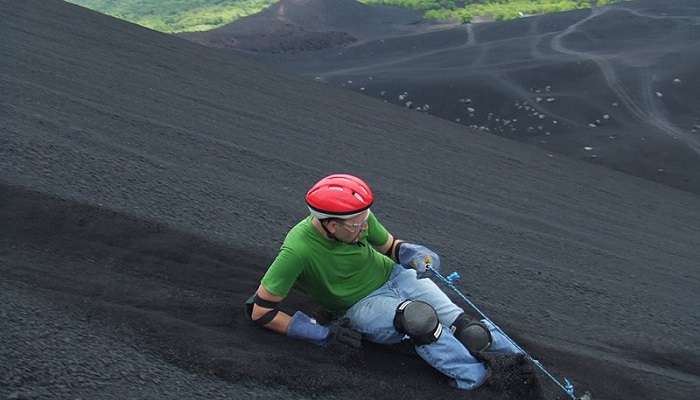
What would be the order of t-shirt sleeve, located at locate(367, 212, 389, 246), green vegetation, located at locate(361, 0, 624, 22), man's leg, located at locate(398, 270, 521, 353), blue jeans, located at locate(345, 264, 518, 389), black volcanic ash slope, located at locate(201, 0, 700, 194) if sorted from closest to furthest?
blue jeans, located at locate(345, 264, 518, 389), man's leg, located at locate(398, 270, 521, 353), t-shirt sleeve, located at locate(367, 212, 389, 246), black volcanic ash slope, located at locate(201, 0, 700, 194), green vegetation, located at locate(361, 0, 624, 22)

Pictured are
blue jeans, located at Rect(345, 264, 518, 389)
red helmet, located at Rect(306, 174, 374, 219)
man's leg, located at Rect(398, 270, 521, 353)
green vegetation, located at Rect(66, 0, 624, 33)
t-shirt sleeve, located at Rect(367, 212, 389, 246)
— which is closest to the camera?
red helmet, located at Rect(306, 174, 374, 219)

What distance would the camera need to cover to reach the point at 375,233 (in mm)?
4512

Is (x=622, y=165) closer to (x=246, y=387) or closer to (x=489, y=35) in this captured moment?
(x=489, y=35)

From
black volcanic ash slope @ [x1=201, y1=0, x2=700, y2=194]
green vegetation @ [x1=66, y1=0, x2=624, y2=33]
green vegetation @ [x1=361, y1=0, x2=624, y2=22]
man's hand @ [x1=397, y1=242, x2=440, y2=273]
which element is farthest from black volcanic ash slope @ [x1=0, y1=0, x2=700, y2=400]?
green vegetation @ [x1=361, y1=0, x2=624, y2=22]

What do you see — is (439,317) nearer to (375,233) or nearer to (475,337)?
(475,337)

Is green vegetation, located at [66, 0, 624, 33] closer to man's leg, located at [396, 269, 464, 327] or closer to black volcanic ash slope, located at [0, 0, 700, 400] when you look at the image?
black volcanic ash slope, located at [0, 0, 700, 400]

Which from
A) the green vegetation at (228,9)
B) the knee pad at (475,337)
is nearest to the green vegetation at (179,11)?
the green vegetation at (228,9)

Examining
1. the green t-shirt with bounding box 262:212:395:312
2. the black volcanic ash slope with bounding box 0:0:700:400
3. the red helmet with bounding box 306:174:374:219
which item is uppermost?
the red helmet with bounding box 306:174:374:219

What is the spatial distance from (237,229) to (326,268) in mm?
1984

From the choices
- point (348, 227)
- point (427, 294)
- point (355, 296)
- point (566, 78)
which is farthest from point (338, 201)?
point (566, 78)

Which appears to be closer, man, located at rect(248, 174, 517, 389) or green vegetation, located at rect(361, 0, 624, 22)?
man, located at rect(248, 174, 517, 389)

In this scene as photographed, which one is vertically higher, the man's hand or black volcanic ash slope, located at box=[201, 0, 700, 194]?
the man's hand

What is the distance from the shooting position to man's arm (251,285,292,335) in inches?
156

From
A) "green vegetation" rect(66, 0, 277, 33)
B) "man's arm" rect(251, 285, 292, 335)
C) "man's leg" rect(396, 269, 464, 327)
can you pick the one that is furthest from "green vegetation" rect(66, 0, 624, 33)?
"man's arm" rect(251, 285, 292, 335)
